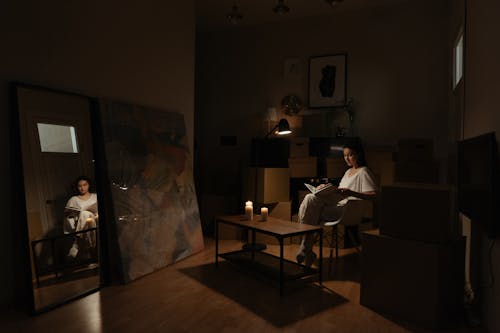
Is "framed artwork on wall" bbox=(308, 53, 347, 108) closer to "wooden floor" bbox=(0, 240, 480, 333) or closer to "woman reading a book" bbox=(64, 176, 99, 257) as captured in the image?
"wooden floor" bbox=(0, 240, 480, 333)

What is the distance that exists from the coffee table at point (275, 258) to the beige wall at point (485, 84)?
3.88 ft

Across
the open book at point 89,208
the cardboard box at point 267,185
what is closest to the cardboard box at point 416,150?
the cardboard box at point 267,185

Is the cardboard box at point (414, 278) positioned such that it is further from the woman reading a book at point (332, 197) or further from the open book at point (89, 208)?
the open book at point (89, 208)

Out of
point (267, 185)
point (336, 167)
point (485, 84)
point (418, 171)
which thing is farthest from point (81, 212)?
point (418, 171)

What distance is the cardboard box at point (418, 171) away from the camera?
3748 mm

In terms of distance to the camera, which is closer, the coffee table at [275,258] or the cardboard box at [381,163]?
the coffee table at [275,258]

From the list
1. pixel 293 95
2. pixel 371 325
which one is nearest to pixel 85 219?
pixel 371 325

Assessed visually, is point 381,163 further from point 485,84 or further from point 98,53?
point 98,53

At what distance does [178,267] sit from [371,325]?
182 centimetres

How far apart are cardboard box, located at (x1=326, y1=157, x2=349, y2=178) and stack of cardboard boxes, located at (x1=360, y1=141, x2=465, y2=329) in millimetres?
1847

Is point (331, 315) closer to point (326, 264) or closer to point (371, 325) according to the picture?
point (371, 325)

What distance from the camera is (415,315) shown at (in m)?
2.35

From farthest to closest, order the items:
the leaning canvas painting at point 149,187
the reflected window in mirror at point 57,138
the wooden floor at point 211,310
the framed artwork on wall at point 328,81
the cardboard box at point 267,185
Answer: the framed artwork on wall at point 328,81 < the cardboard box at point 267,185 < the leaning canvas painting at point 149,187 < the reflected window in mirror at point 57,138 < the wooden floor at point 211,310

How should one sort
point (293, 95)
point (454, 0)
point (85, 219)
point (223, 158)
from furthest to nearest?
point (223, 158) → point (293, 95) → point (454, 0) → point (85, 219)
